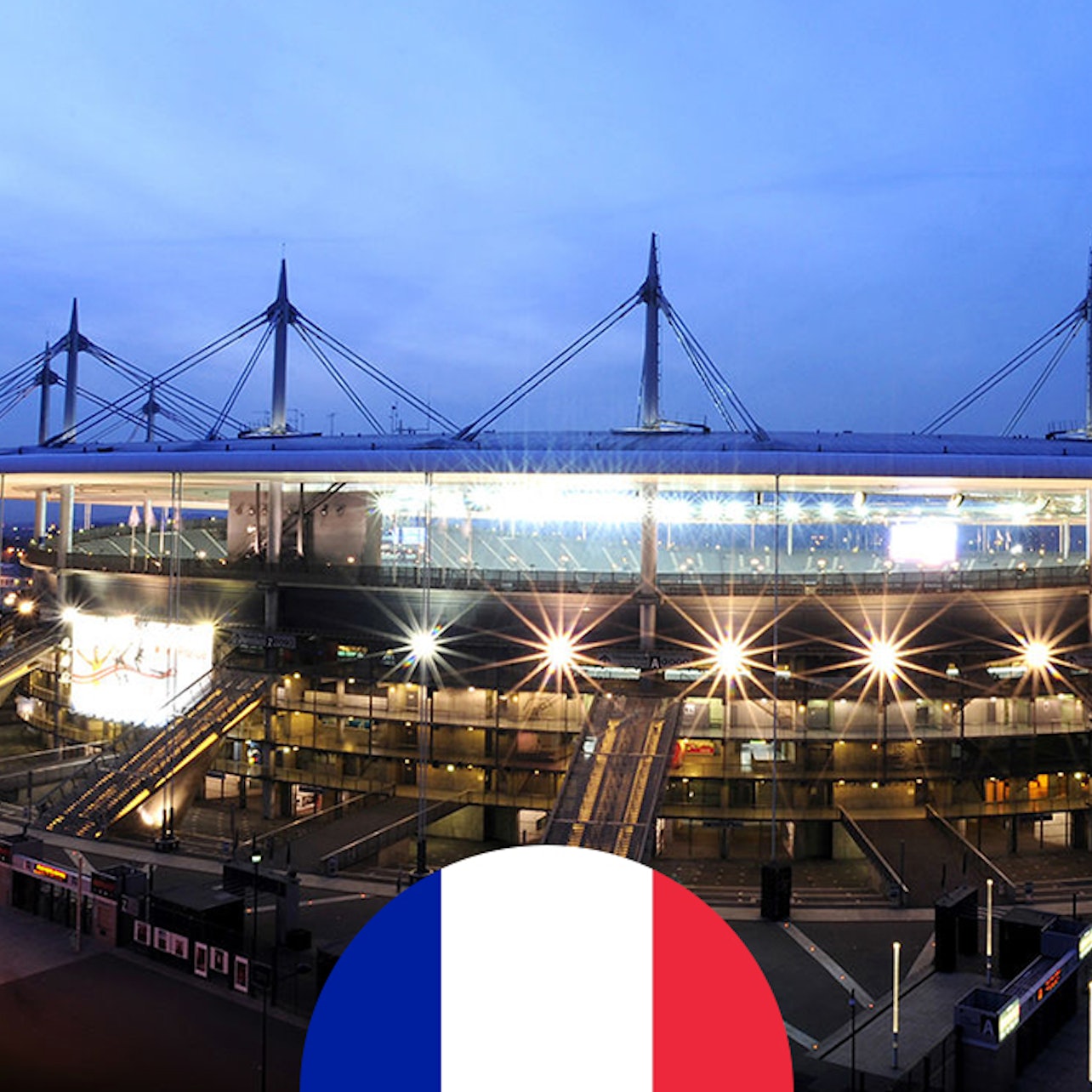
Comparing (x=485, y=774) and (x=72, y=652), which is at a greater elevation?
(x=72, y=652)

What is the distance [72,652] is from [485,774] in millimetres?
23284

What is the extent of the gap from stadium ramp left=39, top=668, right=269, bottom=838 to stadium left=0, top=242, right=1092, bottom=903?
13 cm

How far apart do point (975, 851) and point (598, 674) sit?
15.8 metres

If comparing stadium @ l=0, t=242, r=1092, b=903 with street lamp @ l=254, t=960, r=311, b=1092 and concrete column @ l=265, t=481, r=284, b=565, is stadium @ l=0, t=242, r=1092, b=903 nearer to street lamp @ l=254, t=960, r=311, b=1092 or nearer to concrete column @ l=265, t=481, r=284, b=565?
concrete column @ l=265, t=481, r=284, b=565

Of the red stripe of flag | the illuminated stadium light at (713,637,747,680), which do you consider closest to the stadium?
the illuminated stadium light at (713,637,747,680)

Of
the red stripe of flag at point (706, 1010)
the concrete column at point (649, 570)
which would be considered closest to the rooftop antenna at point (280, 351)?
the concrete column at point (649, 570)

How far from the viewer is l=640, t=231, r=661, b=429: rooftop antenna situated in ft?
154

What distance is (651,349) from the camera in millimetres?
47719

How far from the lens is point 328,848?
36156mm

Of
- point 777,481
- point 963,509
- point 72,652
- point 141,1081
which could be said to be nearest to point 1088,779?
point 777,481

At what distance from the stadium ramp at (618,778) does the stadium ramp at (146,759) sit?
14517 millimetres

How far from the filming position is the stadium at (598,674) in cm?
3859

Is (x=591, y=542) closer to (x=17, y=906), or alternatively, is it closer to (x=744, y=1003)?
(x=17, y=906)

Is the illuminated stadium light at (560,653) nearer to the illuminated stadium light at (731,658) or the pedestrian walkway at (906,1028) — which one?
the illuminated stadium light at (731,658)
